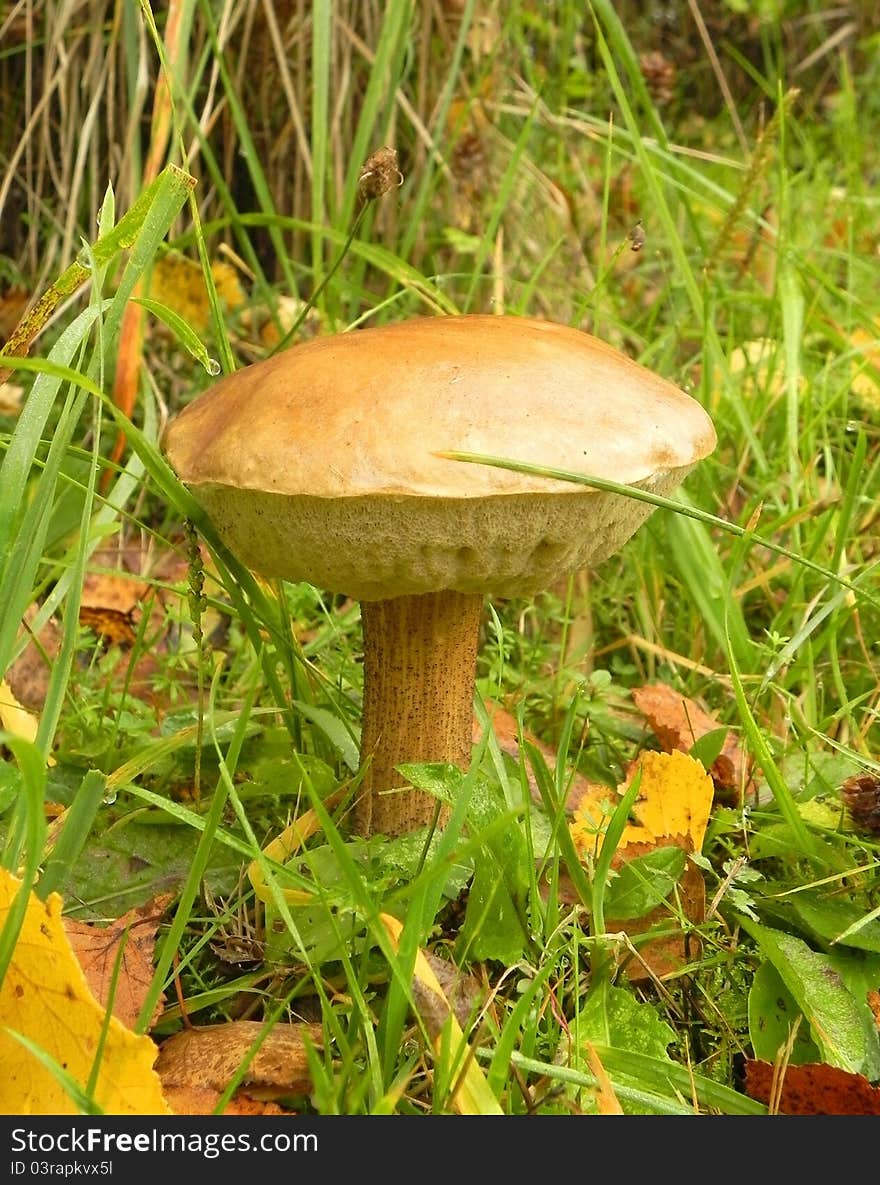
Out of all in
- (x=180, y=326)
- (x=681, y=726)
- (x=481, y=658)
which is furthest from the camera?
(x=481, y=658)

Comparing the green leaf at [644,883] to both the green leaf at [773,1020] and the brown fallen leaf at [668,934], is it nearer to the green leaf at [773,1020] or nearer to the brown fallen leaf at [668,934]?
the brown fallen leaf at [668,934]

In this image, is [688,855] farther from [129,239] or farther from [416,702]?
[129,239]

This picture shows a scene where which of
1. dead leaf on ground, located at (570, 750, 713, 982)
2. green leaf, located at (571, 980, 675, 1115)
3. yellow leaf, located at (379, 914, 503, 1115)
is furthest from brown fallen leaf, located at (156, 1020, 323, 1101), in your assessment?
dead leaf on ground, located at (570, 750, 713, 982)

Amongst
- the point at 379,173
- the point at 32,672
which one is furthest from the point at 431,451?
the point at 32,672

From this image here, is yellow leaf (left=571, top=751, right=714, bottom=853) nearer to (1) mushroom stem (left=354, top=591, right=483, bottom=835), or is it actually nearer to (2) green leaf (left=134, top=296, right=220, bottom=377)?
(1) mushroom stem (left=354, top=591, right=483, bottom=835)

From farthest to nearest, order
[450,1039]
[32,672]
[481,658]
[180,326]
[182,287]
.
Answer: [182,287]
[32,672]
[481,658]
[180,326]
[450,1039]

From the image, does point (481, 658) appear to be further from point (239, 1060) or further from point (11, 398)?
point (11, 398)

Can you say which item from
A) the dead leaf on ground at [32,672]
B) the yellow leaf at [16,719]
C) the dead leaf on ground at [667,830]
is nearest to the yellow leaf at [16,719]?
the yellow leaf at [16,719]
